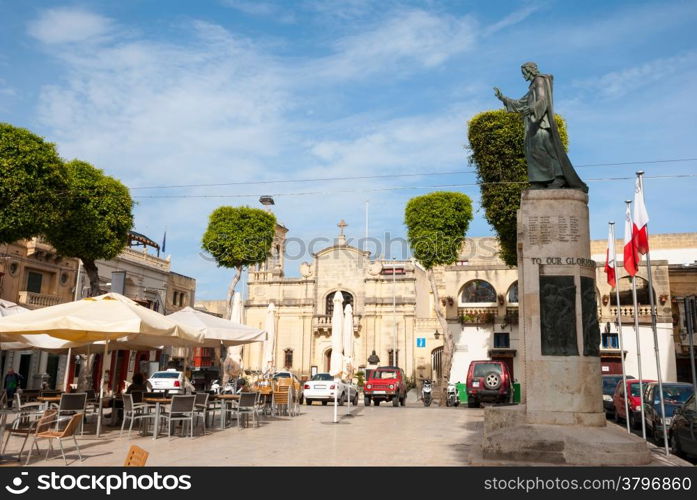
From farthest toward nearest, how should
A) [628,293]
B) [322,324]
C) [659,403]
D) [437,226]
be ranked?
[322,324], [628,293], [437,226], [659,403]

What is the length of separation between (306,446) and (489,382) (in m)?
12.4

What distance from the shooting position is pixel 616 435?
821 cm

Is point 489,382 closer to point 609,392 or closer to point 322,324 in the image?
point 609,392

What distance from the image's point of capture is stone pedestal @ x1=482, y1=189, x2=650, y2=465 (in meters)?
8.38

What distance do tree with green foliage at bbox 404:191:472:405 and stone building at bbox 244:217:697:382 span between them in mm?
6429

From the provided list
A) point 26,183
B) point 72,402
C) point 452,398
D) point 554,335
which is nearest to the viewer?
point 554,335

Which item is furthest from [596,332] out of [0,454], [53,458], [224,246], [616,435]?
[224,246]

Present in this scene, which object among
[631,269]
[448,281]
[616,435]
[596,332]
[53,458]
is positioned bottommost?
[53,458]

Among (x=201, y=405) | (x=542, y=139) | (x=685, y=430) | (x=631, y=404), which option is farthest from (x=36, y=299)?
(x=685, y=430)

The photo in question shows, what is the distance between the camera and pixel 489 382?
21.0m

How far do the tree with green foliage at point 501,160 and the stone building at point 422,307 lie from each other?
9.61m
